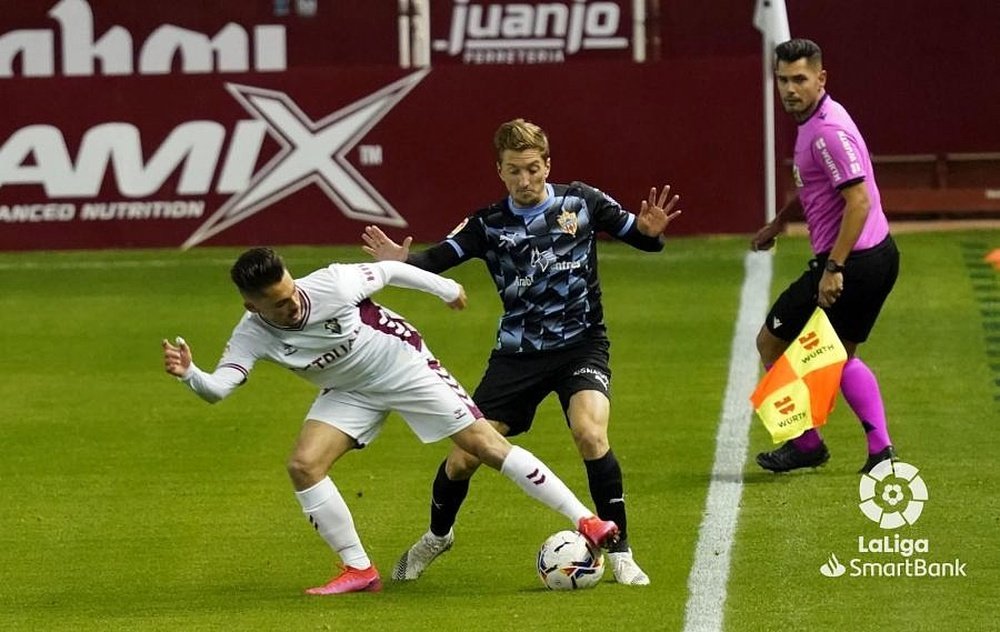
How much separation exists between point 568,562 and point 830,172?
2606mm

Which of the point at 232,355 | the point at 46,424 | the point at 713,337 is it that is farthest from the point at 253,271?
the point at 713,337

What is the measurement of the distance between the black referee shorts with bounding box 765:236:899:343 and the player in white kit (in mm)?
2248

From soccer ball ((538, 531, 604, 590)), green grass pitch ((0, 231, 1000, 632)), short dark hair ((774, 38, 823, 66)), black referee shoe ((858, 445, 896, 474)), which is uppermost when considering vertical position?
short dark hair ((774, 38, 823, 66))

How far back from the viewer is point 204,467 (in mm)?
11141

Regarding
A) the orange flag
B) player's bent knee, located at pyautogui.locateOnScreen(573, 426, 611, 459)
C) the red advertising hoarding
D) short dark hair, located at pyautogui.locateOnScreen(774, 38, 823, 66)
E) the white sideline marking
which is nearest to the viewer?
the white sideline marking

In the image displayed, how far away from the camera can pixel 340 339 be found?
27.2 ft

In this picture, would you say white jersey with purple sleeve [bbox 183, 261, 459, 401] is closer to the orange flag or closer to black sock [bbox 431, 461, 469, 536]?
black sock [bbox 431, 461, 469, 536]

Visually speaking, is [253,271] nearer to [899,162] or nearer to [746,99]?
[746,99]

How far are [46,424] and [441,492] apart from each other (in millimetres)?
4407

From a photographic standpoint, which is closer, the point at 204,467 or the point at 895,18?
the point at 204,467

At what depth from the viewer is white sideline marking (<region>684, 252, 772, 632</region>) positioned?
26.5 ft

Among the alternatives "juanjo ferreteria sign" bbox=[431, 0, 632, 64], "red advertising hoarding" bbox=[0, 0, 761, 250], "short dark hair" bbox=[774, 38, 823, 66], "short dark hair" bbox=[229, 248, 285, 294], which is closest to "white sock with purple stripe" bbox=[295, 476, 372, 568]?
"short dark hair" bbox=[229, 248, 285, 294]

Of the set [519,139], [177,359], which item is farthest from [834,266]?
[177,359]

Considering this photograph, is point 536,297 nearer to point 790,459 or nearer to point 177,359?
point 177,359
